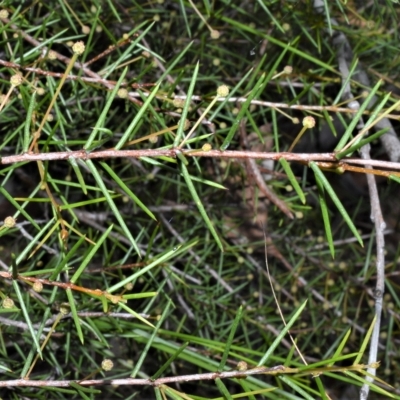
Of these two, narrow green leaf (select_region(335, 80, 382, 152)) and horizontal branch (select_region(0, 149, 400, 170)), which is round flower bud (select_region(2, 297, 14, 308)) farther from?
narrow green leaf (select_region(335, 80, 382, 152))

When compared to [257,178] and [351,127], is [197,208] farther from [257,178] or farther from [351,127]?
[351,127]

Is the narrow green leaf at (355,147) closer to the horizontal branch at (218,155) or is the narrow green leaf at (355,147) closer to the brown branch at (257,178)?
the horizontal branch at (218,155)

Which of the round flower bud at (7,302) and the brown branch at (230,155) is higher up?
the brown branch at (230,155)

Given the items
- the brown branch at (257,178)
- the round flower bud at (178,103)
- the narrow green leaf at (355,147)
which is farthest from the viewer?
the brown branch at (257,178)

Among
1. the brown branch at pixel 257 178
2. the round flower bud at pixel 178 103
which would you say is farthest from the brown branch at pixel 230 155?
the brown branch at pixel 257 178

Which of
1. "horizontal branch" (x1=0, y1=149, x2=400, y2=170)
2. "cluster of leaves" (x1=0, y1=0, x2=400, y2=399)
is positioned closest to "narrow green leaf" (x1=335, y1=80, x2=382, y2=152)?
"horizontal branch" (x1=0, y1=149, x2=400, y2=170)

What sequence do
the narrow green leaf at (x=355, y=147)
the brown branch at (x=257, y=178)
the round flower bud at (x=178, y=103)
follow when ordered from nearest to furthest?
the narrow green leaf at (x=355, y=147), the round flower bud at (x=178, y=103), the brown branch at (x=257, y=178)

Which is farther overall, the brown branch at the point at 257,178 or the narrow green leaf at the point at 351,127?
the brown branch at the point at 257,178

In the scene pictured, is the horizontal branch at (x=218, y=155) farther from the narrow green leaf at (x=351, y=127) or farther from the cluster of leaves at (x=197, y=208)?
the cluster of leaves at (x=197, y=208)

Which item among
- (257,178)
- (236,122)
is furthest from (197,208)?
(236,122)

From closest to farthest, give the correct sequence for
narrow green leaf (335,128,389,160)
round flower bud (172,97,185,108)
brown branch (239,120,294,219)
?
narrow green leaf (335,128,389,160), round flower bud (172,97,185,108), brown branch (239,120,294,219)

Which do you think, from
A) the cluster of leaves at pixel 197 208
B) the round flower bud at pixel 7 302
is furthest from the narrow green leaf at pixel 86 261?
the cluster of leaves at pixel 197 208

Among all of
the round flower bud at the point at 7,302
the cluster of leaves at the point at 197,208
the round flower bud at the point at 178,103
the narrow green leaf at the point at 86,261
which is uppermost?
the round flower bud at the point at 178,103
